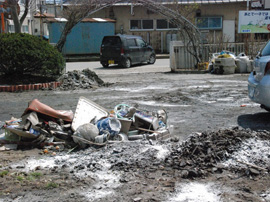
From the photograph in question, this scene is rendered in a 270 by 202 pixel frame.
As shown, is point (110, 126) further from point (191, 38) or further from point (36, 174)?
point (191, 38)

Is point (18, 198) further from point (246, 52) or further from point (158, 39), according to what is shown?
point (158, 39)

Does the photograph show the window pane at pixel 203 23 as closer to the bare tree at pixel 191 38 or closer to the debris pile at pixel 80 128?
the bare tree at pixel 191 38

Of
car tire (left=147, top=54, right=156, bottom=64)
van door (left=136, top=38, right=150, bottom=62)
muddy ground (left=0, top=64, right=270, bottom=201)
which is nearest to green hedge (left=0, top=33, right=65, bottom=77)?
muddy ground (left=0, top=64, right=270, bottom=201)

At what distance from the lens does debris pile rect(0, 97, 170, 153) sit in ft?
20.0

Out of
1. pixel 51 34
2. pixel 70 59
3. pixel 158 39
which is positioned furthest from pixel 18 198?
pixel 158 39

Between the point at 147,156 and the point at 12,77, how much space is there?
9.18 meters

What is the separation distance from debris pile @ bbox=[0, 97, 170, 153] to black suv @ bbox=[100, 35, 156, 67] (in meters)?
15.6

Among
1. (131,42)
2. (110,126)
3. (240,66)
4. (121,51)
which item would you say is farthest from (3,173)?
(131,42)

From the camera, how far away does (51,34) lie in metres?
30.3

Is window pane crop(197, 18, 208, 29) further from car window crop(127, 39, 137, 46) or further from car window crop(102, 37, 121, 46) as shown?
car window crop(102, 37, 121, 46)

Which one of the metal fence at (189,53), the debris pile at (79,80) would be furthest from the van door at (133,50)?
the debris pile at (79,80)

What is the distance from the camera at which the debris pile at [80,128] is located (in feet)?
20.0

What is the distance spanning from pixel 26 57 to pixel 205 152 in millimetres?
9023

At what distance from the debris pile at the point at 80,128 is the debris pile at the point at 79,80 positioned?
21.3 feet
